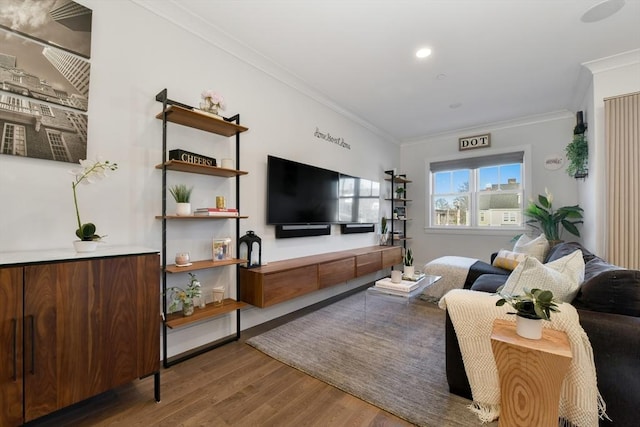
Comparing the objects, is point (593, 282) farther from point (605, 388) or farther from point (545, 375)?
point (545, 375)

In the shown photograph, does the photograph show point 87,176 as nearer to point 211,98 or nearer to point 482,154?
point 211,98

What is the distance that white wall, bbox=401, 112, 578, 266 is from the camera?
13.9ft

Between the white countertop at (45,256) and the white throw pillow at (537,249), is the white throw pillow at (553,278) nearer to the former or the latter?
the white throw pillow at (537,249)

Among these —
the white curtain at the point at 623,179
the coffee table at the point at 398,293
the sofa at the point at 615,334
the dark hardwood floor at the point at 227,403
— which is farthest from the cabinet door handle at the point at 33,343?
the white curtain at the point at 623,179

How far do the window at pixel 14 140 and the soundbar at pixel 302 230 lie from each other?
200cm

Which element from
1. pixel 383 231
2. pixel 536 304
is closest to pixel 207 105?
pixel 536 304

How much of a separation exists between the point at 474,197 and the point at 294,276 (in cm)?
395

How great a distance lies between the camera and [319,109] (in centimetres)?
370

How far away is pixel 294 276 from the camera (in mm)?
2717

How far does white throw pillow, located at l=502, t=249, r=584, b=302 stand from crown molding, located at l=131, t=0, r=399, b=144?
9.42ft

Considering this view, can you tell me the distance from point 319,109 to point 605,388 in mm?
3557

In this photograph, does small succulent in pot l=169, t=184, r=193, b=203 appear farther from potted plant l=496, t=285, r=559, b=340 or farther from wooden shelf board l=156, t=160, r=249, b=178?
potted plant l=496, t=285, r=559, b=340

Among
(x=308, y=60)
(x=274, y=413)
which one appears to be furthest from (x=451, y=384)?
(x=308, y=60)

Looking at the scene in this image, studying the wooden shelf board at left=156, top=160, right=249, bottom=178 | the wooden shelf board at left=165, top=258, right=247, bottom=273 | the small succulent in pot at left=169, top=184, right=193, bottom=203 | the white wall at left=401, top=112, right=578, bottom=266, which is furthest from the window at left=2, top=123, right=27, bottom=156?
the white wall at left=401, top=112, right=578, bottom=266
